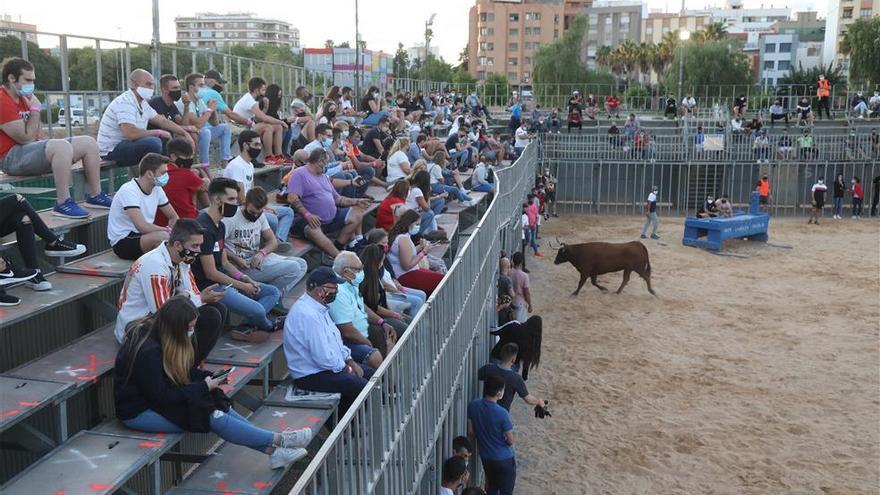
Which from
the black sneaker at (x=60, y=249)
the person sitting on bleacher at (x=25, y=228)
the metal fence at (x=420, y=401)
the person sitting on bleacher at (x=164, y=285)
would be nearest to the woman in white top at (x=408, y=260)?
the metal fence at (x=420, y=401)

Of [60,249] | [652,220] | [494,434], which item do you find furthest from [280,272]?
[652,220]

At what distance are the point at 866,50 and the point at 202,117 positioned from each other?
57911 millimetres

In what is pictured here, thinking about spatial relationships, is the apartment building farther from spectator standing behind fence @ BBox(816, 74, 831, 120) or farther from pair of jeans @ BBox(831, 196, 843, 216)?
pair of jeans @ BBox(831, 196, 843, 216)

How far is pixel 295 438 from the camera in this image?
18.9 feet

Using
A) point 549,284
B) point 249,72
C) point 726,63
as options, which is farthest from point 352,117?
point 726,63

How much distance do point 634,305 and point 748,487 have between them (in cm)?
999

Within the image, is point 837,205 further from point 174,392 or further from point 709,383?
point 174,392

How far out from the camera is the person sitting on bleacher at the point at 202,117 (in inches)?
454

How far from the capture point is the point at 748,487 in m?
10.7

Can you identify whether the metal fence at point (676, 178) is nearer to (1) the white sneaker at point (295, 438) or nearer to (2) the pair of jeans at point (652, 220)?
(2) the pair of jeans at point (652, 220)

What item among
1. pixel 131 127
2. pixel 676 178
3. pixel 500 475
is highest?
pixel 131 127

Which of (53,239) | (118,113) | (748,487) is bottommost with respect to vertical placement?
(748,487)

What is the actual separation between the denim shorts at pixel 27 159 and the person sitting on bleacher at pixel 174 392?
3.75 meters

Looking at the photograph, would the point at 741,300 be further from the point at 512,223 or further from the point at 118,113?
the point at 118,113
